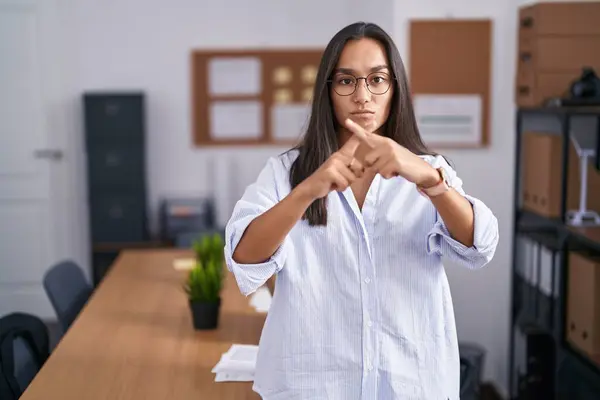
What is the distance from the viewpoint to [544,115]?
11.9 feet

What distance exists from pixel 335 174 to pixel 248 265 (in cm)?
24

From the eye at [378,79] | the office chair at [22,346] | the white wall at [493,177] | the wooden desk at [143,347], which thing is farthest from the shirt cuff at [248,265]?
the white wall at [493,177]

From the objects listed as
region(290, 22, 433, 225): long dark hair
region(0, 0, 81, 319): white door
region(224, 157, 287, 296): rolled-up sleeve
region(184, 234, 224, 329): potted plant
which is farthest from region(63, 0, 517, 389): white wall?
region(224, 157, 287, 296): rolled-up sleeve

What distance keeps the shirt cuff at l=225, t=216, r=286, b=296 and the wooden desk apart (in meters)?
0.57

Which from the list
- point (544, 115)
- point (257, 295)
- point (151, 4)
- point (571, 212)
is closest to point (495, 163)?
point (544, 115)

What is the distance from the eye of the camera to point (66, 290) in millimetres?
3033

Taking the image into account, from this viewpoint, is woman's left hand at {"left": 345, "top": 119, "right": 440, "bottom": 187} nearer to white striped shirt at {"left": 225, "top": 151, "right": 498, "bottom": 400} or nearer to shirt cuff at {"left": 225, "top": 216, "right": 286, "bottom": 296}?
white striped shirt at {"left": 225, "top": 151, "right": 498, "bottom": 400}

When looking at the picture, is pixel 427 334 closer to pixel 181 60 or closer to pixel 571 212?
pixel 571 212

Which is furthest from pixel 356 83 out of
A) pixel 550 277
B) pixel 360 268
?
pixel 550 277

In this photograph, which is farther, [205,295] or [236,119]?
[236,119]

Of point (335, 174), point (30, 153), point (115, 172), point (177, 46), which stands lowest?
point (115, 172)

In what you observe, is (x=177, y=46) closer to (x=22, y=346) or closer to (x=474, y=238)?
(x=22, y=346)

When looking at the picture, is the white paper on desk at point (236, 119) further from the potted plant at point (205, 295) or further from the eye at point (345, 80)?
the eye at point (345, 80)

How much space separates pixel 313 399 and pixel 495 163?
277 centimetres
